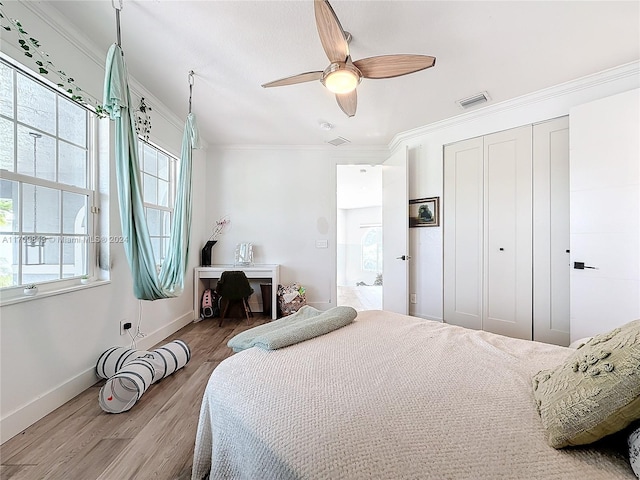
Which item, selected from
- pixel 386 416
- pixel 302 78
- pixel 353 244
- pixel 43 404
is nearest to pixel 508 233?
pixel 302 78

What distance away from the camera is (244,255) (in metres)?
4.11

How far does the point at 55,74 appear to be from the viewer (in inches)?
69.5

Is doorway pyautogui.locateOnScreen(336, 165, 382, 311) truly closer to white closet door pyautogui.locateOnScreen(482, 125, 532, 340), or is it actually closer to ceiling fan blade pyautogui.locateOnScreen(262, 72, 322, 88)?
white closet door pyautogui.locateOnScreen(482, 125, 532, 340)

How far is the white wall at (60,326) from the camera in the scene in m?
1.51

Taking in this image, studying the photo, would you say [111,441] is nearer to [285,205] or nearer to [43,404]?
[43,404]

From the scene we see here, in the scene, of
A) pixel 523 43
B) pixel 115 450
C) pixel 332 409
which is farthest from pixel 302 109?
pixel 115 450

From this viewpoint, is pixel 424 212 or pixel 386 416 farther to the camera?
pixel 424 212

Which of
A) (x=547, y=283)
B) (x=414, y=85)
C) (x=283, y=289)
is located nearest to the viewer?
(x=414, y=85)

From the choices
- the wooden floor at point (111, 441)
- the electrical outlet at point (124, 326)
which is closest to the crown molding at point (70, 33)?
the electrical outlet at point (124, 326)

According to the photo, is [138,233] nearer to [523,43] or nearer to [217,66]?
[217,66]

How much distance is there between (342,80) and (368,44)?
0.49 m

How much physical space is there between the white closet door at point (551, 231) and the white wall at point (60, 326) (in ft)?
12.9

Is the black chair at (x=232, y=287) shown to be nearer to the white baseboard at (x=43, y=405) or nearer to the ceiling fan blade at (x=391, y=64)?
the white baseboard at (x=43, y=405)

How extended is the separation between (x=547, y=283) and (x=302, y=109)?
309 centimetres
